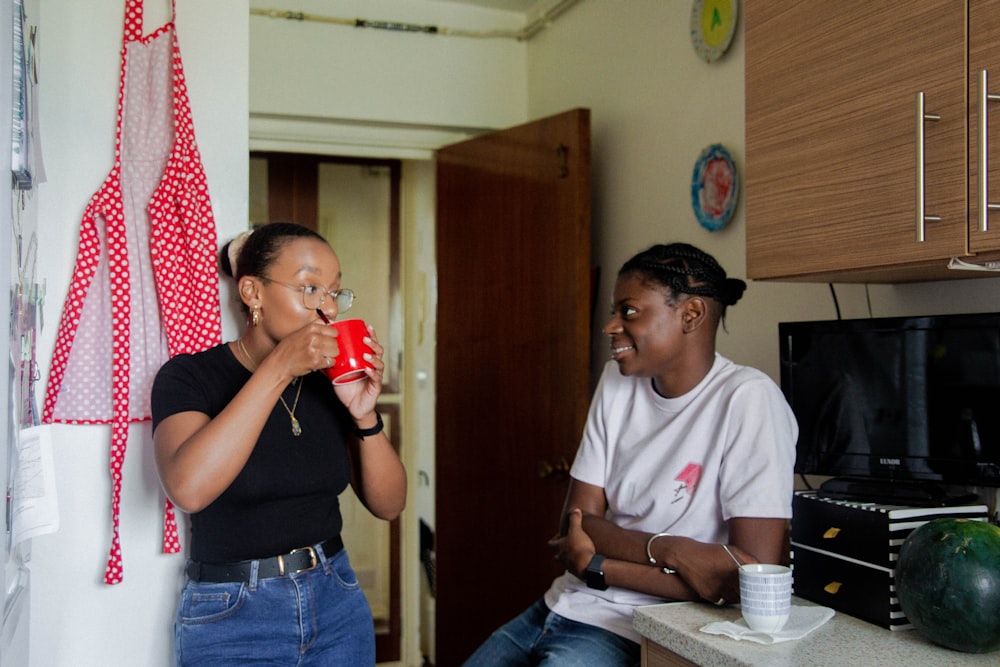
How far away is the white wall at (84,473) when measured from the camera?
1.78 meters

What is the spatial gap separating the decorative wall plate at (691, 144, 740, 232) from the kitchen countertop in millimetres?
1189

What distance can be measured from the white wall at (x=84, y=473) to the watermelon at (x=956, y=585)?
4.30 feet

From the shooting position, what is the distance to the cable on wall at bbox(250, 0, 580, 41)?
3.38 meters

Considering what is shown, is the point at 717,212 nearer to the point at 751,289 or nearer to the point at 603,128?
the point at 751,289

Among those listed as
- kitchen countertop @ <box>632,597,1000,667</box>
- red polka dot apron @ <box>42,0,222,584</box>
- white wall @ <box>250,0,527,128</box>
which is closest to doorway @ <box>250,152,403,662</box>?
white wall @ <box>250,0,527,128</box>

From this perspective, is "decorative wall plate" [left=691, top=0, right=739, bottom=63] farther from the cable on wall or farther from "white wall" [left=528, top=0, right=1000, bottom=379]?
the cable on wall

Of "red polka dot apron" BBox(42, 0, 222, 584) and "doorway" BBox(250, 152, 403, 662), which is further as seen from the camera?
"doorway" BBox(250, 152, 403, 662)

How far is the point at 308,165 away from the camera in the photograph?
408 centimetres

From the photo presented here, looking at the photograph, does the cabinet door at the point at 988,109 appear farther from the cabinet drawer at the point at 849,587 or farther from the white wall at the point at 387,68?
the white wall at the point at 387,68

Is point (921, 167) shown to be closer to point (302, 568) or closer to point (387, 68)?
point (302, 568)

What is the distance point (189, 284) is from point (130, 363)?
182 millimetres

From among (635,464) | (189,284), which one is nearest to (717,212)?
(635,464)

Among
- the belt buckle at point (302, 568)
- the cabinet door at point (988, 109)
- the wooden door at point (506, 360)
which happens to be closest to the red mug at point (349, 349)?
the belt buckle at point (302, 568)

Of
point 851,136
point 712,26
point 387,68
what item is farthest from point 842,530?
point 387,68
